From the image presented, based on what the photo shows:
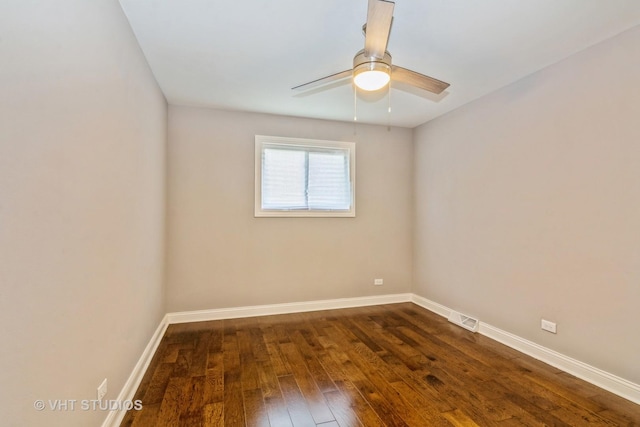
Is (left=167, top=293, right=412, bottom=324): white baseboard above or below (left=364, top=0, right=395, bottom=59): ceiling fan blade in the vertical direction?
below

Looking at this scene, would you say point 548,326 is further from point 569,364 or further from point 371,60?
point 371,60

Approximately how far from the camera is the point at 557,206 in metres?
2.62

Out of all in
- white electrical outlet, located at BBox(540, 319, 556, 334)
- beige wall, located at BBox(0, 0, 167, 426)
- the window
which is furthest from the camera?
the window

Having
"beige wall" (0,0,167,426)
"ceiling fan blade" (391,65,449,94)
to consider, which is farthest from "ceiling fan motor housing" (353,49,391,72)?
"beige wall" (0,0,167,426)

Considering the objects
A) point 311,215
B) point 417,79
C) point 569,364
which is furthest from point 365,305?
point 417,79

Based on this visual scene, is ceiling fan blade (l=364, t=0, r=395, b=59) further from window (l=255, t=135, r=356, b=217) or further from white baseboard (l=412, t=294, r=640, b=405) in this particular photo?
white baseboard (l=412, t=294, r=640, b=405)

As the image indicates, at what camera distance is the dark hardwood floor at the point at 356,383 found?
6.38 ft

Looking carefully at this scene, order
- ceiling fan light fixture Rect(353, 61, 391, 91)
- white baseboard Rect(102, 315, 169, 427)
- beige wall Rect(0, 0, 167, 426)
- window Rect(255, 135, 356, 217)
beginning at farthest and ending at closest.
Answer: window Rect(255, 135, 356, 217) → ceiling fan light fixture Rect(353, 61, 391, 91) → white baseboard Rect(102, 315, 169, 427) → beige wall Rect(0, 0, 167, 426)

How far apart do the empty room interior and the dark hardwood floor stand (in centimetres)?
2

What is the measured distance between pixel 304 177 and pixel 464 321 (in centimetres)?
265

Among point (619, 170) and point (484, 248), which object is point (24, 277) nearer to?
point (619, 170)

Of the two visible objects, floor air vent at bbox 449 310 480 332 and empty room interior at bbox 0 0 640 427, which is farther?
floor air vent at bbox 449 310 480 332

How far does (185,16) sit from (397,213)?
3512 mm

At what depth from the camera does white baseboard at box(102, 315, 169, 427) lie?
5.91 ft
